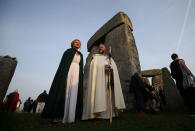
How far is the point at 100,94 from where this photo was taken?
9.86 feet

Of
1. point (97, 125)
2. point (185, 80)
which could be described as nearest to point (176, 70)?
point (185, 80)

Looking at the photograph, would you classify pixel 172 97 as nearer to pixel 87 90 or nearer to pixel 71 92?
pixel 87 90

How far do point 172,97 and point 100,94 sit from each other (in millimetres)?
4530

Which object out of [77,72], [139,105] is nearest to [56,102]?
[77,72]

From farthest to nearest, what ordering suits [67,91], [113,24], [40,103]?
[40,103] < [113,24] < [67,91]

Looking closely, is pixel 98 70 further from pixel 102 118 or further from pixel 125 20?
pixel 125 20

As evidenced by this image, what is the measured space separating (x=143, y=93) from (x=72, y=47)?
3430 millimetres

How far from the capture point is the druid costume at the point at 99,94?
2883mm

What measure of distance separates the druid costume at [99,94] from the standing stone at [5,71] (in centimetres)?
284

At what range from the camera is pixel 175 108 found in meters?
5.27

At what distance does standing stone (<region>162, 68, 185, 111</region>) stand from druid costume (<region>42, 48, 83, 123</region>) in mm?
4588

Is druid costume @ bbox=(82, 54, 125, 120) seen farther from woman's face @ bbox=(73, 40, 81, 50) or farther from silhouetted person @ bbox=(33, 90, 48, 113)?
silhouetted person @ bbox=(33, 90, 48, 113)

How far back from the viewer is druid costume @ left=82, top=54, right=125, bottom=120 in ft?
9.46

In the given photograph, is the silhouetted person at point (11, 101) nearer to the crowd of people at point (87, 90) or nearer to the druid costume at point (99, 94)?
the crowd of people at point (87, 90)
